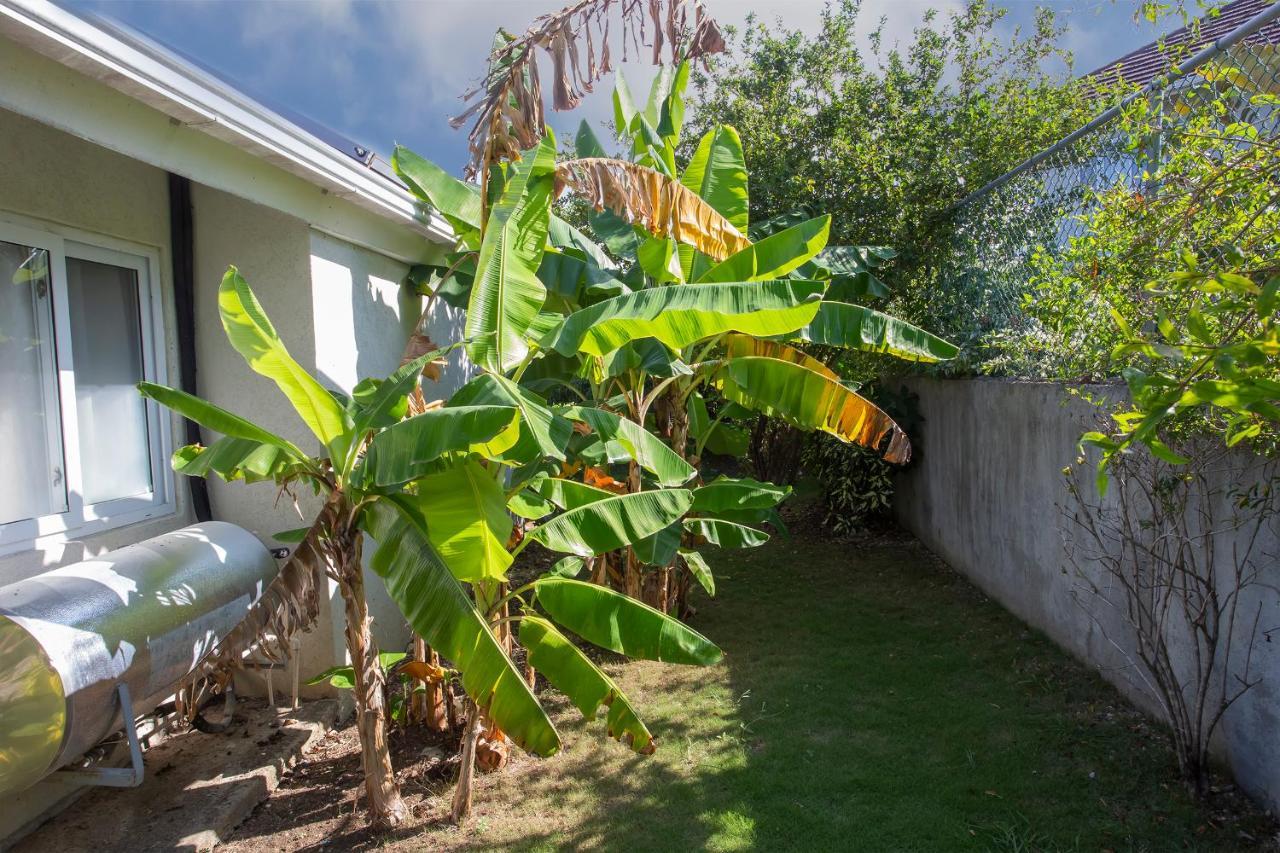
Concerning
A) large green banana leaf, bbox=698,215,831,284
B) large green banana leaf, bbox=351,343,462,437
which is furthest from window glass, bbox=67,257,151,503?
large green banana leaf, bbox=698,215,831,284

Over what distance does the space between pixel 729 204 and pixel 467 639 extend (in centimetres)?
402

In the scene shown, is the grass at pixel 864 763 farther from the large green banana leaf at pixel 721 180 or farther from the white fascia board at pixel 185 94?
the white fascia board at pixel 185 94

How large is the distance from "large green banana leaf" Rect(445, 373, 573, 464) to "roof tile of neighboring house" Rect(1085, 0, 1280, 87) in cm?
320

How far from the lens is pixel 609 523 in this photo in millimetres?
4004

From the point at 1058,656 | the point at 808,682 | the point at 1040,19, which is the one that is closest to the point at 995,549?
the point at 1058,656

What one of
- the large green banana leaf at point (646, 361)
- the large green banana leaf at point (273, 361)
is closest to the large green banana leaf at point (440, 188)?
the large green banana leaf at point (646, 361)

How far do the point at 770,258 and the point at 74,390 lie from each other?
4.17m

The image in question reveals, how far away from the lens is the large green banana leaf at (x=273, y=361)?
11.1 ft

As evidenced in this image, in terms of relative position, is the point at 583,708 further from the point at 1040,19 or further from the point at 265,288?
the point at 1040,19

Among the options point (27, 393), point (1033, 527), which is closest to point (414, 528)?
point (27, 393)

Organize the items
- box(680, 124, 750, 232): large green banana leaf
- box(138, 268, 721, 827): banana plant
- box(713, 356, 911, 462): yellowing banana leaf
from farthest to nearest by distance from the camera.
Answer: box(680, 124, 750, 232): large green banana leaf < box(713, 356, 911, 462): yellowing banana leaf < box(138, 268, 721, 827): banana plant

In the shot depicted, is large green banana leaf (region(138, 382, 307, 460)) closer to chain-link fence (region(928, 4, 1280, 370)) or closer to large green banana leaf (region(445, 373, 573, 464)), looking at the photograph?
large green banana leaf (region(445, 373, 573, 464))

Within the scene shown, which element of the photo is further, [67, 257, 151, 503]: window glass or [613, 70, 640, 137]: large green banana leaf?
[613, 70, 640, 137]: large green banana leaf

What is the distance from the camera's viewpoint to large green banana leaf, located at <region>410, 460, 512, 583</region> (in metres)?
3.32
